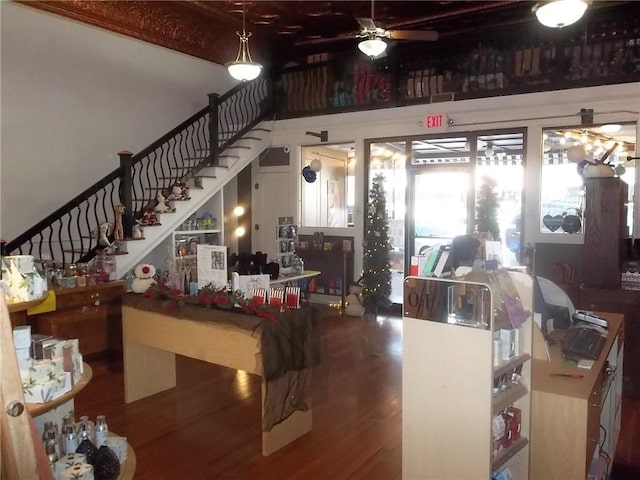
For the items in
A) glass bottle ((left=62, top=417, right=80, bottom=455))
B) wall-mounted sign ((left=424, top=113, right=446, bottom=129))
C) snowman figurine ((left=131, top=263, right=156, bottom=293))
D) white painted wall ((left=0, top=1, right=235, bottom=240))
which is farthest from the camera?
wall-mounted sign ((left=424, top=113, right=446, bottom=129))

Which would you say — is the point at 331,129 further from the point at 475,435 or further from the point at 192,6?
the point at 475,435

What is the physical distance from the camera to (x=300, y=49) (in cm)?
958

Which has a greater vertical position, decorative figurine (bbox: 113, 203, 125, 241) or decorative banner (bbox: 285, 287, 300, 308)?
decorative figurine (bbox: 113, 203, 125, 241)

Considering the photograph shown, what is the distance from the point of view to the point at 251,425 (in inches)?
154

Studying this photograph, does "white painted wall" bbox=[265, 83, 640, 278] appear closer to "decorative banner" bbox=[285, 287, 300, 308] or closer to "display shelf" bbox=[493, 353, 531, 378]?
"decorative banner" bbox=[285, 287, 300, 308]

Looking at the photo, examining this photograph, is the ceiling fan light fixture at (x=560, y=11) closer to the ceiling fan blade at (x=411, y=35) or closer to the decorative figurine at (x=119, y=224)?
the ceiling fan blade at (x=411, y=35)

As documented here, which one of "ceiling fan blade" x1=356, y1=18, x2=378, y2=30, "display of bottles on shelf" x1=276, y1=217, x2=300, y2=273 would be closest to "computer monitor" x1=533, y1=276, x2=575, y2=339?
"ceiling fan blade" x1=356, y1=18, x2=378, y2=30

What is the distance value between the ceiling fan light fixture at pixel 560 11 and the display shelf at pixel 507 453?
3.33 metres

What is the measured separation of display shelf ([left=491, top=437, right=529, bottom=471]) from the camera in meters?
2.30

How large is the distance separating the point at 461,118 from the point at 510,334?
578 cm

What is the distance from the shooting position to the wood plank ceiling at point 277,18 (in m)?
7.21

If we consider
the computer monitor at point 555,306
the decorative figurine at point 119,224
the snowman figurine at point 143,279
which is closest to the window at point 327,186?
the decorative figurine at point 119,224

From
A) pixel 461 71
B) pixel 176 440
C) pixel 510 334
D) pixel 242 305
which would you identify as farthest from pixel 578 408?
pixel 461 71

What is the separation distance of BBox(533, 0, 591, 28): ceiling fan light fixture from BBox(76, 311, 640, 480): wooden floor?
331cm
